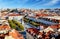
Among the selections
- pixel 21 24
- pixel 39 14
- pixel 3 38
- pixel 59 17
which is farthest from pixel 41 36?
pixel 39 14

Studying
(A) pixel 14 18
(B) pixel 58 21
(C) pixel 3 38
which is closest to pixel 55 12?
(B) pixel 58 21

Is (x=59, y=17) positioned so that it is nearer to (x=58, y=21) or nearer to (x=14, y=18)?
(x=58, y=21)

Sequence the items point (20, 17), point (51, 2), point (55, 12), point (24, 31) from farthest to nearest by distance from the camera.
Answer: point (20, 17), point (55, 12), point (24, 31), point (51, 2)

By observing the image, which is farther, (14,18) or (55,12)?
(14,18)

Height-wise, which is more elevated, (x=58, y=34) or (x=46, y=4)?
(x=46, y=4)

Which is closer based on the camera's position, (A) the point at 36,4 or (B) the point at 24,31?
(A) the point at 36,4

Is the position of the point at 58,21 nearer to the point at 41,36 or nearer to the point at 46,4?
the point at 46,4

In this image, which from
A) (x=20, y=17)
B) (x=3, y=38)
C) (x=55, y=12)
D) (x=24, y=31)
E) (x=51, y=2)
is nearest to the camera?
(x=3, y=38)

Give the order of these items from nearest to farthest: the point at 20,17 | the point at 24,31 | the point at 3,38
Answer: the point at 3,38 → the point at 24,31 → the point at 20,17

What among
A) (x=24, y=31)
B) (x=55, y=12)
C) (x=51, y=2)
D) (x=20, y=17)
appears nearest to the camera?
(x=51, y=2)
